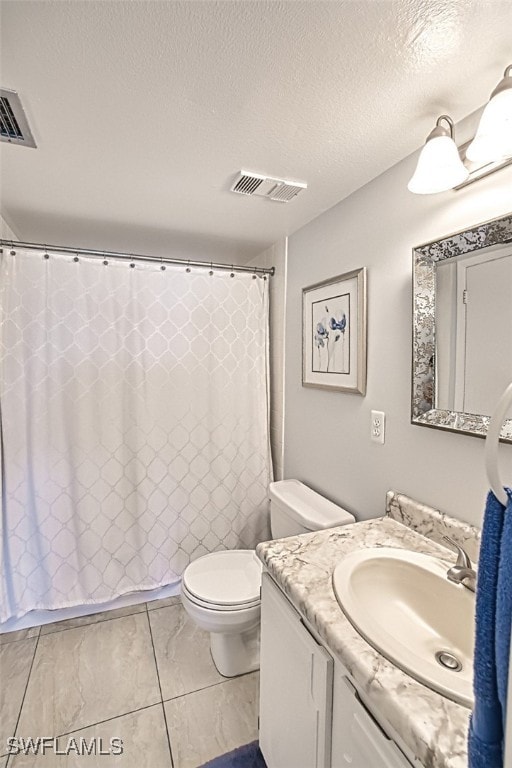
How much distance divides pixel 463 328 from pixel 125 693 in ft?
6.33

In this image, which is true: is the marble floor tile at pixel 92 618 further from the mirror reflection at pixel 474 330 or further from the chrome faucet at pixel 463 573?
the mirror reflection at pixel 474 330

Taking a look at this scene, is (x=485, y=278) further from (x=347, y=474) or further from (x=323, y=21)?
(x=347, y=474)

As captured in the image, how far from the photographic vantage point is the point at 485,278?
1.08m

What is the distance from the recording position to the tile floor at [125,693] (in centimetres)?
135

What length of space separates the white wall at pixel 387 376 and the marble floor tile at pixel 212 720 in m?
0.90

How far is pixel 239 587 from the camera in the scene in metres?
1.64

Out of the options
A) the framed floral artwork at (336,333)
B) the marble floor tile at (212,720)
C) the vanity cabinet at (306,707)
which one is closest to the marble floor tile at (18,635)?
the marble floor tile at (212,720)

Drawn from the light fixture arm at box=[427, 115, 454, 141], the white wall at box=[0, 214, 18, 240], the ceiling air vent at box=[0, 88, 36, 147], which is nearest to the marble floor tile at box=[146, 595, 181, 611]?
the white wall at box=[0, 214, 18, 240]

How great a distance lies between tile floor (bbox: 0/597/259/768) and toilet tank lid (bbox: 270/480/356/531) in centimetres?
76

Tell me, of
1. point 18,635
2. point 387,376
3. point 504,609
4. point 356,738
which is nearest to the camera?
point 504,609

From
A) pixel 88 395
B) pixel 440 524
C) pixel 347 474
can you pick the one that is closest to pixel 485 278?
pixel 440 524

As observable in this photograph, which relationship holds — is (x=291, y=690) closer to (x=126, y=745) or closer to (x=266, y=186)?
(x=126, y=745)

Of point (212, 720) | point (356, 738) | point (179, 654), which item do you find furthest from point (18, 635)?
point (356, 738)

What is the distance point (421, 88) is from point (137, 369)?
1705 mm
